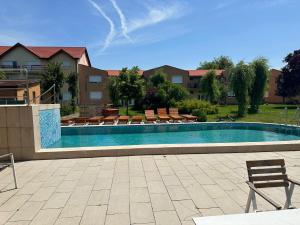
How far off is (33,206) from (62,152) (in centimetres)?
384

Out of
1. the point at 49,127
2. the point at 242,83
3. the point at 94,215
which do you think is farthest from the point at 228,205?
the point at 242,83

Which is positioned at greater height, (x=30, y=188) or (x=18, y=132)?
(x=18, y=132)

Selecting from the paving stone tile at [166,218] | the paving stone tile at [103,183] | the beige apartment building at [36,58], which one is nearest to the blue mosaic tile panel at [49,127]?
the paving stone tile at [103,183]

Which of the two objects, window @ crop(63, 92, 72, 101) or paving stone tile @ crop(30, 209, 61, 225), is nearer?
paving stone tile @ crop(30, 209, 61, 225)

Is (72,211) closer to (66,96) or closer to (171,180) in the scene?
(171,180)

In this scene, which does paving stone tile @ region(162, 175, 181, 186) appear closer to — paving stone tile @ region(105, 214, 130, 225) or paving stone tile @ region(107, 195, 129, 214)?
paving stone tile @ region(107, 195, 129, 214)

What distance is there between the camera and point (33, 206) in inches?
187

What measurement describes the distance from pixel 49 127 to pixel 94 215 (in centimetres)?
917

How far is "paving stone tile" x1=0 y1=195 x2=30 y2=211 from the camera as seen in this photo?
4690 millimetres

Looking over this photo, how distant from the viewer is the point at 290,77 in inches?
1874

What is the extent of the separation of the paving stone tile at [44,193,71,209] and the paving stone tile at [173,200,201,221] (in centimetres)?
197

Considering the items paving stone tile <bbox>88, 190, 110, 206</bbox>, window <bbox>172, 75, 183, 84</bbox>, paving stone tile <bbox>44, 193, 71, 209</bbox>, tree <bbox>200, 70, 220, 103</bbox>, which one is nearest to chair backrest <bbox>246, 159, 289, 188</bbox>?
paving stone tile <bbox>88, 190, 110, 206</bbox>

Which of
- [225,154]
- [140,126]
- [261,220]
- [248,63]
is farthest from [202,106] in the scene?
[261,220]

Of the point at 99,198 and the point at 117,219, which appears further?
the point at 99,198
